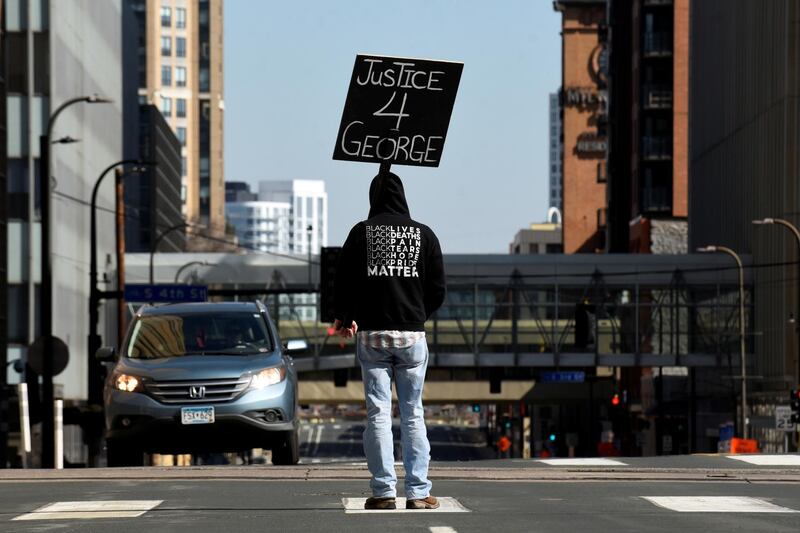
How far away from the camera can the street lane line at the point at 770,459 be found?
652 inches

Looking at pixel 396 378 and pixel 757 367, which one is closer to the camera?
pixel 396 378

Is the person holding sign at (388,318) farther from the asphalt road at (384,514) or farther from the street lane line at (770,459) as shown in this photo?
the street lane line at (770,459)

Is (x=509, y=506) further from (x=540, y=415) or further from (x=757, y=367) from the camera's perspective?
(x=540, y=415)

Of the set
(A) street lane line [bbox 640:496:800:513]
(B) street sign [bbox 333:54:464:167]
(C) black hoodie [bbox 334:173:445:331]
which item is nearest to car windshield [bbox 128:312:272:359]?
(B) street sign [bbox 333:54:464:167]

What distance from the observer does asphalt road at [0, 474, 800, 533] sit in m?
10.1

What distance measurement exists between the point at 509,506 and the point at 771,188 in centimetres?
7170

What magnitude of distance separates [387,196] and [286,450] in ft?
26.6

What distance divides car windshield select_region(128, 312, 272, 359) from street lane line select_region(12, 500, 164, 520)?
6691mm

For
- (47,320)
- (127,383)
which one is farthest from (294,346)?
(47,320)

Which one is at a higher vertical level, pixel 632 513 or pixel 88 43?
pixel 88 43

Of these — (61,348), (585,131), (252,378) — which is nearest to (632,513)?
(252,378)

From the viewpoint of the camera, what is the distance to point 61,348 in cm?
3491

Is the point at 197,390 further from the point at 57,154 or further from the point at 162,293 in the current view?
the point at 57,154

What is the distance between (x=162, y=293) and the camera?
161ft
